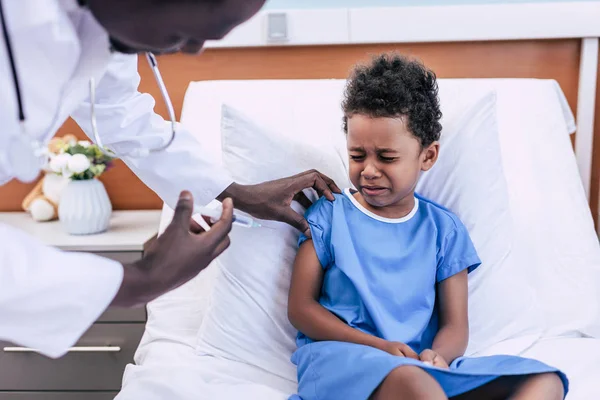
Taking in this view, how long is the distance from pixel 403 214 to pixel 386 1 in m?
0.93

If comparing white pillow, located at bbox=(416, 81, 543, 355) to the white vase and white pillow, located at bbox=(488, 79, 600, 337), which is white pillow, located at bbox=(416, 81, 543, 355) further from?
the white vase

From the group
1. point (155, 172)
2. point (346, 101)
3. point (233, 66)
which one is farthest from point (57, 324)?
point (233, 66)

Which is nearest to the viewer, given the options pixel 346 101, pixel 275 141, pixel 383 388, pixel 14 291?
pixel 14 291

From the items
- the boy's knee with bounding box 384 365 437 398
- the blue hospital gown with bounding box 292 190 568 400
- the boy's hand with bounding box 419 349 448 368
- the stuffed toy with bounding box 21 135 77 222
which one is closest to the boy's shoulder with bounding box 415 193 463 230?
the blue hospital gown with bounding box 292 190 568 400

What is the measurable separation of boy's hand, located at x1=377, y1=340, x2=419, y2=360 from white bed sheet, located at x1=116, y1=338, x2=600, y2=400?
213 mm

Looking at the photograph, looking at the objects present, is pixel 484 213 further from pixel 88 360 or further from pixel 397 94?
pixel 88 360

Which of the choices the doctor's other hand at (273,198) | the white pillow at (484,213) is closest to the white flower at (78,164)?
the doctor's other hand at (273,198)

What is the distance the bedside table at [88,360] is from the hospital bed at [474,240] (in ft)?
0.72

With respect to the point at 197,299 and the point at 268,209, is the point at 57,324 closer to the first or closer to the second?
the point at 268,209

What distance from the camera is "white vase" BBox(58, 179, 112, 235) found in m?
1.96

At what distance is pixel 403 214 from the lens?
4.79 feet

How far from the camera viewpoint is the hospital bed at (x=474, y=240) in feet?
4.62

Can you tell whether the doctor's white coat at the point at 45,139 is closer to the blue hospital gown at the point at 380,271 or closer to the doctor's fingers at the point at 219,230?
the doctor's fingers at the point at 219,230

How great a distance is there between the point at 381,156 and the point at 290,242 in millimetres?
295
